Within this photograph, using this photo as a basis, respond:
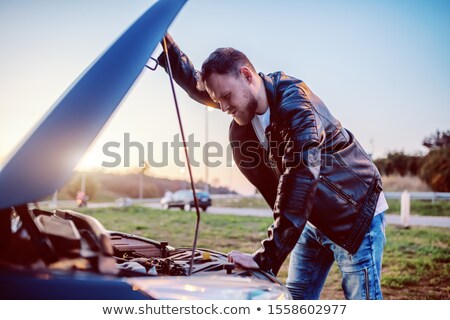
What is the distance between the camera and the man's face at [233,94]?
1.54 m

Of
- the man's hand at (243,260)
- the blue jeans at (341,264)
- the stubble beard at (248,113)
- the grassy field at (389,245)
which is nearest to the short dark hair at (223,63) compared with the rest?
the stubble beard at (248,113)

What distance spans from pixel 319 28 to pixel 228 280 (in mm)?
1832

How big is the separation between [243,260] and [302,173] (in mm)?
311

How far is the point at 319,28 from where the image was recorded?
9.14 ft

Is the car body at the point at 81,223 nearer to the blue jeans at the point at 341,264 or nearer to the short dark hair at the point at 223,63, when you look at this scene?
the short dark hair at the point at 223,63

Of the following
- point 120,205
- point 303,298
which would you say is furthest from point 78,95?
point 120,205

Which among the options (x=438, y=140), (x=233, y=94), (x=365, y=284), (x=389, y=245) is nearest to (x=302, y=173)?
(x=233, y=94)

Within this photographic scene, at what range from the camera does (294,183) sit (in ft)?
4.78

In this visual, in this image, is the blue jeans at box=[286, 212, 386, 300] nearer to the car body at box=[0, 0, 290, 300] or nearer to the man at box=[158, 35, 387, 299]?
the man at box=[158, 35, 387, 299]

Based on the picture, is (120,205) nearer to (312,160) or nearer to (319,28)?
(319,28)

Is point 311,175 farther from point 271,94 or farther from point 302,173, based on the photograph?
point 271,94

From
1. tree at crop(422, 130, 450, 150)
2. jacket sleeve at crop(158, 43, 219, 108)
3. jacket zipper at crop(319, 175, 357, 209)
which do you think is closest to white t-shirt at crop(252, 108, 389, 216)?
jacket zipper at crop(319, 175, 357, 209)

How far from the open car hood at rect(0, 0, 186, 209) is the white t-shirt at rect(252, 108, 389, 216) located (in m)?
0.47

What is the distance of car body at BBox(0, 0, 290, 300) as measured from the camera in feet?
3.73
